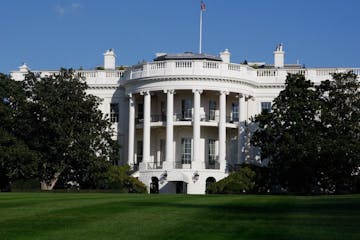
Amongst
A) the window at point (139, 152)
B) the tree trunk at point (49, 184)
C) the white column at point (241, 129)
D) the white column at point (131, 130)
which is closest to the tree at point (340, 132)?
the white column at point (241, 129)

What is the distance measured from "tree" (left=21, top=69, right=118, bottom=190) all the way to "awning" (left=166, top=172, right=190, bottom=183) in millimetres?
5403

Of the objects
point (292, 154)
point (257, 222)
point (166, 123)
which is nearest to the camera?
point (257, 222)

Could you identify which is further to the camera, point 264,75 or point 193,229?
point 264,75

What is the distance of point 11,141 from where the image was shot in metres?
61.8

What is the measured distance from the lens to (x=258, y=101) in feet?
241

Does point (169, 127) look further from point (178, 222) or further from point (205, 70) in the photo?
point (178, 222)

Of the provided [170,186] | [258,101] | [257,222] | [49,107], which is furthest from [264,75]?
[257,222]

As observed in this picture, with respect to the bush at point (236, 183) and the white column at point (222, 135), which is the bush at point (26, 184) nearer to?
the bush at point (236, 183)

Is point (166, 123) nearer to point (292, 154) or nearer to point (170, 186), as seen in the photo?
point (170, 186)

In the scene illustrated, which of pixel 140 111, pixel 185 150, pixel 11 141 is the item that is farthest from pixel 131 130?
pixel 11 141

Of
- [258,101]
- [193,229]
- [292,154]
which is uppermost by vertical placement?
[258,101]

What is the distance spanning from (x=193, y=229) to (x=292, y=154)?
1611 inches

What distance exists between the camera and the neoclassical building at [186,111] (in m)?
67.3

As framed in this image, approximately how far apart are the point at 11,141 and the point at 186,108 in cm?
1727
